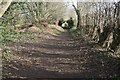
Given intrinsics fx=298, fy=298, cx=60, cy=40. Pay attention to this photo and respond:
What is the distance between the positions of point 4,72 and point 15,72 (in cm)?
44

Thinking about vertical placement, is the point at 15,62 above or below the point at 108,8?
below

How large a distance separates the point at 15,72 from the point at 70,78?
2333 millimetres

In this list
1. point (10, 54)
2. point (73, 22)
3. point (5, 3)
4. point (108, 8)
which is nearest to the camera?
point (5, 3)

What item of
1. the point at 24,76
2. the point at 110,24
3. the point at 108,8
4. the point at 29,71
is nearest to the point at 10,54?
the point at 29,71

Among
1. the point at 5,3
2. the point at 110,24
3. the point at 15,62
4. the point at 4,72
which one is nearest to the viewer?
the point at 5,3

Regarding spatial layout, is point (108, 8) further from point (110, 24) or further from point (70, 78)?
point (70, 78)

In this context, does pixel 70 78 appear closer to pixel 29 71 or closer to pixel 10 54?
pixel 29 71

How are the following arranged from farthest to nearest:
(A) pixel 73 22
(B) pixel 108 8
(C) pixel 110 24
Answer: (A) pixel 73 22 < (B) pixel 108 8 < (C) pixel 110 24

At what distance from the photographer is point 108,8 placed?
77.2ft

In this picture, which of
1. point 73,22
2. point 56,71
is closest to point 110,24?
point 56,71

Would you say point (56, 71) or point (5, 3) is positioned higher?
point (5, 3)

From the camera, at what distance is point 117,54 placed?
652 inches

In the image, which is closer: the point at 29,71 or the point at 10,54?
the point at 29,71

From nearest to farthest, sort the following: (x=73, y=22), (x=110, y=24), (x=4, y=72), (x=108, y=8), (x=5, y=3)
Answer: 1. (x=5, y=3)
2. (x=4, y=72)
3. (x=110, y=24)
4. (x=108, y=8)
5. (x=73, y=22)
